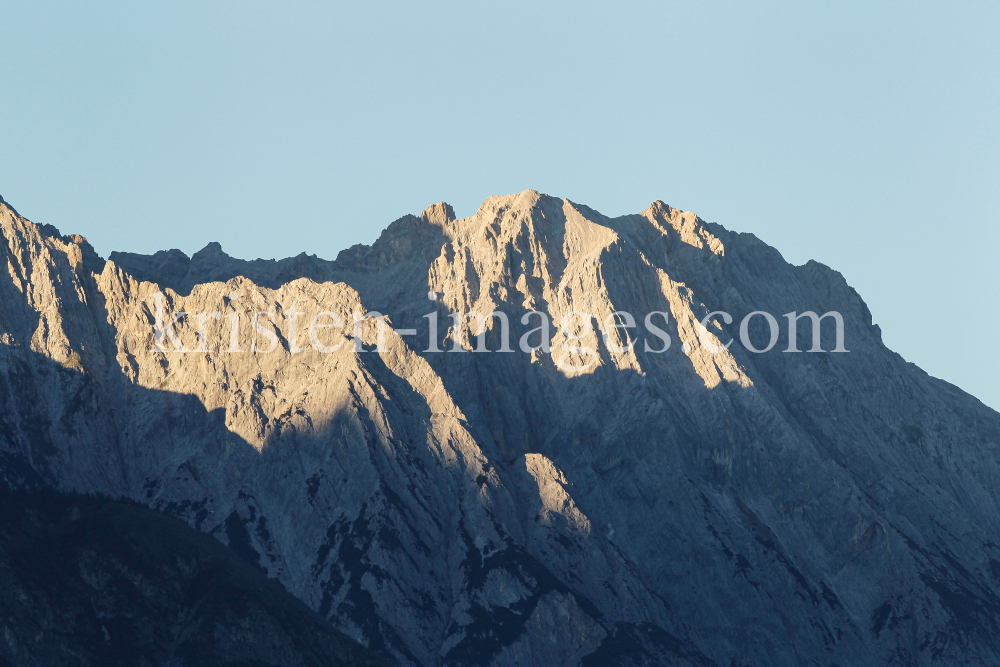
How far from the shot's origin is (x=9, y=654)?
19825 centimetres
